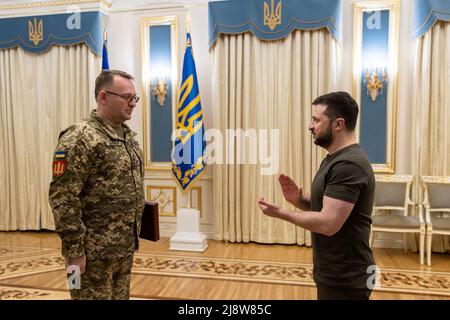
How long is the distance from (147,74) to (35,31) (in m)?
1.67

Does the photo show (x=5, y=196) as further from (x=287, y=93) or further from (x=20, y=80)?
(x=287, y=93)

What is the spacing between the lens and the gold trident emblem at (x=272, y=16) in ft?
14.2

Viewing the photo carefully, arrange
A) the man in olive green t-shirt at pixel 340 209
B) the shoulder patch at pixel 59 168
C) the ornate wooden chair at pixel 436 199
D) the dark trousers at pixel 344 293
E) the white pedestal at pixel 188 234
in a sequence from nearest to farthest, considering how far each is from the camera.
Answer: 1. the man in olive green t-shirt at pixel 340 209
2. the dark trousers at pixel 344 293
3. the shoulder patch at pixel 59 168
4. the ornate wooden chair at pixel 436 199
5. the white pedestal at pixel 188 234

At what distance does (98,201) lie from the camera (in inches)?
69.9

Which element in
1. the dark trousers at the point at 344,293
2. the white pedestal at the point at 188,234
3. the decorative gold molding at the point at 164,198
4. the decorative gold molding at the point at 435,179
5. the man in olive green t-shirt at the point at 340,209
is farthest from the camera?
the decorative gold molding at the point at 164,198

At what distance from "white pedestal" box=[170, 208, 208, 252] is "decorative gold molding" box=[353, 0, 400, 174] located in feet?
7.39

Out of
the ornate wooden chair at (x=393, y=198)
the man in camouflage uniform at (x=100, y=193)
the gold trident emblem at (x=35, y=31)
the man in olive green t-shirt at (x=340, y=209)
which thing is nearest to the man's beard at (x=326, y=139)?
the man in olive green t-shirt at (x=340, y=209)

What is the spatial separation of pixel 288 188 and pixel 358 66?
303cm

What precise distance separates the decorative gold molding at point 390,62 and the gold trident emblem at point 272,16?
2.94 feet

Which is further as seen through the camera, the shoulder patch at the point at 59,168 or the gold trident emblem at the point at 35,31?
the gold trident emblem at the point at 35,31

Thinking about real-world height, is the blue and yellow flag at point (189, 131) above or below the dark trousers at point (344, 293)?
above

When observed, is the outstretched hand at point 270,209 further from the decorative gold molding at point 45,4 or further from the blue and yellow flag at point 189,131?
the decorative gold molding at point 45,4

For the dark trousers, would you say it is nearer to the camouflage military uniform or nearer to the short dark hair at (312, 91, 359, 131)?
the short dark hair at (312, 91, 359, 131)
